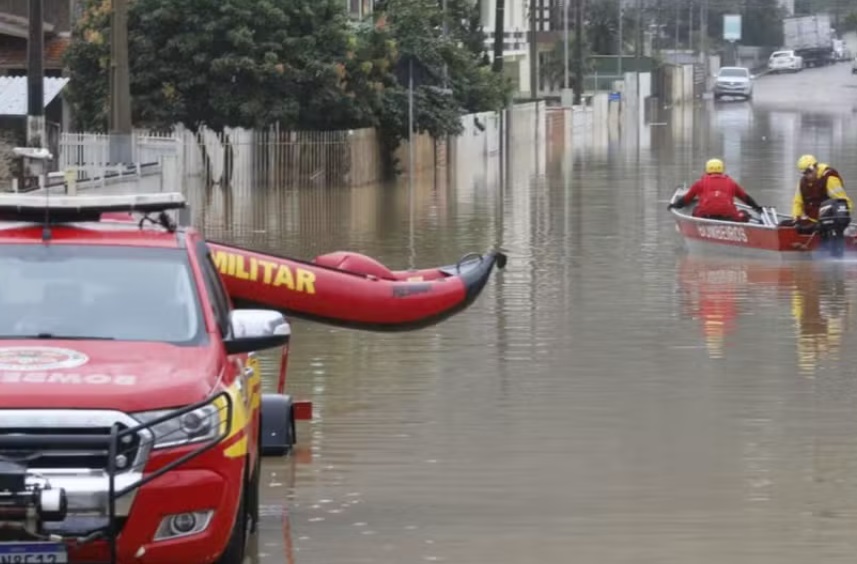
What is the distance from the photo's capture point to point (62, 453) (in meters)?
7.85

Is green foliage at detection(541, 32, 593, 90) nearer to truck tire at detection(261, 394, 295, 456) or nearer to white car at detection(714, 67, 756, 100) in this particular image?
white car at detection(714, 67, 756, 100)

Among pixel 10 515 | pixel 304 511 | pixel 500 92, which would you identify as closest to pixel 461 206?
pixel 500 92

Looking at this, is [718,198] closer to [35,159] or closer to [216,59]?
[35,159]

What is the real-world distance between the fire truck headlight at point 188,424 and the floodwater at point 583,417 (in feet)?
4.64

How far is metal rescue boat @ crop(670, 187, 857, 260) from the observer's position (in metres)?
25.0

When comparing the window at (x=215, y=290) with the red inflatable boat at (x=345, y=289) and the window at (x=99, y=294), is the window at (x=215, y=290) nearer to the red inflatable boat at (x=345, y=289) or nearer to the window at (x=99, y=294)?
the window at (x=99, y=294)

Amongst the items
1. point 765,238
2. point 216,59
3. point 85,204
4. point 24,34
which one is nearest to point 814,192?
point 765,238

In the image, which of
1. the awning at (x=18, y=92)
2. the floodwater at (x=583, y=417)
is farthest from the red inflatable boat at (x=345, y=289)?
the awning at (x=18, y=92)

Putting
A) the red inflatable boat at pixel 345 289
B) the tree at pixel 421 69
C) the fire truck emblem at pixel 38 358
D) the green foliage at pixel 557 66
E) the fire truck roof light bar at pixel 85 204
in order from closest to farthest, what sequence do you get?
the fire truck emblem at pixel 38 358, the fire truck roof light bar at pixel 85 204, the red inflatable boat at pixel 345 289, the tree at pixel 421 69, the green foliage at pixel 557 66

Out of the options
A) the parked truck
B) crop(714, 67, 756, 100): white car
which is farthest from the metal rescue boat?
the parked truck

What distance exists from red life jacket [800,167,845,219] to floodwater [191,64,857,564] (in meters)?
0.90

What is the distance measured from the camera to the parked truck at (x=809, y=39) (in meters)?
150

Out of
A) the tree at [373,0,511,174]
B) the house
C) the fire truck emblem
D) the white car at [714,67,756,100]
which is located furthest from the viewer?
the white car at [714,67,756,100]

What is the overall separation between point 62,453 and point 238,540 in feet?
3.40
